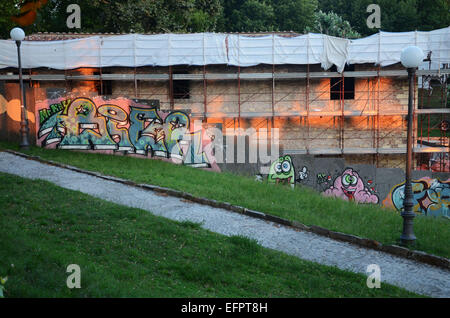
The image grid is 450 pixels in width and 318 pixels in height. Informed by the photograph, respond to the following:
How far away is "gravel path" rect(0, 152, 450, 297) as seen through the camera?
7523 mm

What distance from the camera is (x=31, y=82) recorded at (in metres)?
19.0

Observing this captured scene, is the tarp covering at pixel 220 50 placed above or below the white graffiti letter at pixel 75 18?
below

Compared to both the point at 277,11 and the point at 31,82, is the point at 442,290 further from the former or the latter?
the point at 277,11

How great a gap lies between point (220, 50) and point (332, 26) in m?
20.0

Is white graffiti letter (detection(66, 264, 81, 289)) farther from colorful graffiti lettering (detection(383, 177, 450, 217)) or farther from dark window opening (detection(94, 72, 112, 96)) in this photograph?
dark window opening (detection(94, 72, 112, 96))

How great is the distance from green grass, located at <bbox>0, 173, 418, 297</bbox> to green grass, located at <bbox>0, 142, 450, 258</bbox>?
2.41m

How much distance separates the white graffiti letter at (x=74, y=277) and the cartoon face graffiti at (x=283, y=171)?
12.0 metres

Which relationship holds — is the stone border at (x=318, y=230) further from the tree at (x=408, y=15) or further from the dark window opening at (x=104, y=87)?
the tree at (x=408, y=15)

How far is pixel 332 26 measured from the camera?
3531 centimetres

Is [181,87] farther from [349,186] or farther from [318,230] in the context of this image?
[318,230]

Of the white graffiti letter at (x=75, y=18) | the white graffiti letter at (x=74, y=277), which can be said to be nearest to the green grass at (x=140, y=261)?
the white graffiti letter at (x=74, y=277)

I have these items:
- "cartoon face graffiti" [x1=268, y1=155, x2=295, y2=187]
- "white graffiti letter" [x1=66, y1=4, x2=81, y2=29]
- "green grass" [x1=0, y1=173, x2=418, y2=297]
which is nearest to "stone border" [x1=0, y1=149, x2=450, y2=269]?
"green grass" [x1=0, y1=173, x2=418, y2=297]

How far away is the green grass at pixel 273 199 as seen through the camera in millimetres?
9656

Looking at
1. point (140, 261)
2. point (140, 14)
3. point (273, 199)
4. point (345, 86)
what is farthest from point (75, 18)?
point (140, 261)
